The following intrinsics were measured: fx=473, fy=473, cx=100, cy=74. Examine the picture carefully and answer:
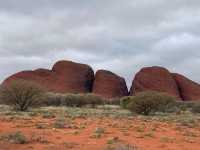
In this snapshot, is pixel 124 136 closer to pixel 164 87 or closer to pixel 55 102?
pixel 55 102

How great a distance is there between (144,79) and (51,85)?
1674cm

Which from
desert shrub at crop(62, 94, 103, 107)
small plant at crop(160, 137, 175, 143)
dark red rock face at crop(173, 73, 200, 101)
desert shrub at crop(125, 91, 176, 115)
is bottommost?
small plant at crop(160, 137, 175, 143)

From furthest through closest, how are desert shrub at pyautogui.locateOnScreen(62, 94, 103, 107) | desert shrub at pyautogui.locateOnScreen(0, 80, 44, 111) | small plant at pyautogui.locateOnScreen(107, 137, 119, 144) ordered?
desert shrub at pyautogui.locateOnScreen(62, 94, 103, 107), desert shrub at pyautogui.locateOnScreen(0, 80, 44, 111), small plant at pyautogui.locateOnScreen(107, 137, 119, 144)

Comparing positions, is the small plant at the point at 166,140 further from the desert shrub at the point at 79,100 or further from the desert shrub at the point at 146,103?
the desert shrub at the point at 79,100

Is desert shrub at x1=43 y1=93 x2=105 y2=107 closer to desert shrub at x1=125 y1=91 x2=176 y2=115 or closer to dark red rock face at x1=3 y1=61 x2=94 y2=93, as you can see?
desert shrub at x1=125 y1=91 x2=176 y2=115

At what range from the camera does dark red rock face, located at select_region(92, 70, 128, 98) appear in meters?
85.4

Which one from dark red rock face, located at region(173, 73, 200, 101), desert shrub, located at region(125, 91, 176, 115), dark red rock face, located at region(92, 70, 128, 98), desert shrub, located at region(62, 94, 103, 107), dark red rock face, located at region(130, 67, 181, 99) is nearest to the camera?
desert shrub, located at region(125, 91, 176, 115)

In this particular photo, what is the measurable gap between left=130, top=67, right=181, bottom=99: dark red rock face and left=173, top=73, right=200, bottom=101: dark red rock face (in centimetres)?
183

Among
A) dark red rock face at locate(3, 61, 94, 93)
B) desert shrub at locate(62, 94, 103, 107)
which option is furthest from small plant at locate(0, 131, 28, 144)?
dark red rock face at locate(3, 61, 94, 93)

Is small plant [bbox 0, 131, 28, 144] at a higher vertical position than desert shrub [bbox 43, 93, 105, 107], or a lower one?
lower

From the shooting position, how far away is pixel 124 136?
20109mm

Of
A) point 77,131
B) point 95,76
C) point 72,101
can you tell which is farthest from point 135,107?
point 95,76

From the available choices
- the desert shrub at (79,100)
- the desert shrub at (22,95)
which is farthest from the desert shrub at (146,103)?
the desert shrub at (79,100)

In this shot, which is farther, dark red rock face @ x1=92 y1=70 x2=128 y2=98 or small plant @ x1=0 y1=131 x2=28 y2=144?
dark red rock face @ x1=92 y1=70 x2=128 y2=98
